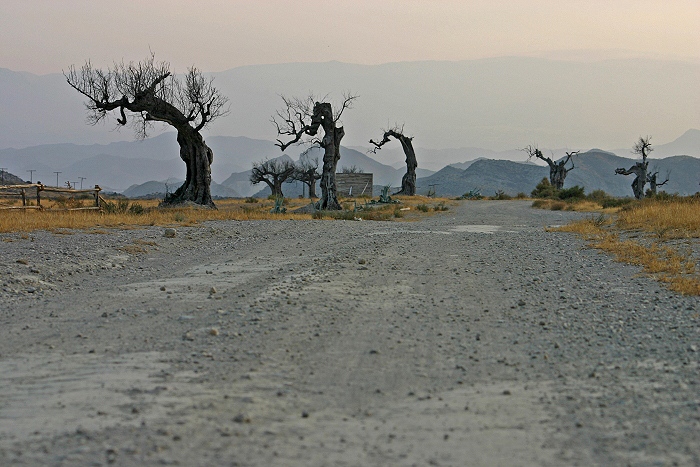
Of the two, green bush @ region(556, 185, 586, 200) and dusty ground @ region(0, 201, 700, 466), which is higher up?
green bush @ region(556, 185, 586, 200)

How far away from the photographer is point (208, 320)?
22.1 feet

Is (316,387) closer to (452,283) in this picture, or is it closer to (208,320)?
(208,320)

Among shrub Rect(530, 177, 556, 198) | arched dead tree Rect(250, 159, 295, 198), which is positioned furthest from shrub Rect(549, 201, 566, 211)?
arched dead tree Rect(250, 159, 295, 198)

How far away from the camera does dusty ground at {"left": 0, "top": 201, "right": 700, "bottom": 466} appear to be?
3727 millimetres

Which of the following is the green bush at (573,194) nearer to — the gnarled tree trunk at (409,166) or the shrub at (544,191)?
the shrub at (544,191)

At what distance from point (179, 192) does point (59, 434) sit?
110 feet

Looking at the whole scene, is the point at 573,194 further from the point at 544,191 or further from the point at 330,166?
the point at 330,166

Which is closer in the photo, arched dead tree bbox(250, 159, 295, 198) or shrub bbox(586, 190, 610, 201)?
shrub bbox(586, 190, 610, 201)

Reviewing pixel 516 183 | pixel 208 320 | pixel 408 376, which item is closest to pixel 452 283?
pixel 208 320

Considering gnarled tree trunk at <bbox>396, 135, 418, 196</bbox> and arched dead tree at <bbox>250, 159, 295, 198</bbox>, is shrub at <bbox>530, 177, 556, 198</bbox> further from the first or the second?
arched dead tree at <bbox>250, 159, 295, 198</bbox>

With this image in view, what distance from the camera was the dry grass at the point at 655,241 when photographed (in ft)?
32.2

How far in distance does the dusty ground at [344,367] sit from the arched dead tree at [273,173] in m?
59.8

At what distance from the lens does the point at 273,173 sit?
71.2 meters

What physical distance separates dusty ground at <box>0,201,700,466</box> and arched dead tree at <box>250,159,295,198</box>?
59.8m
